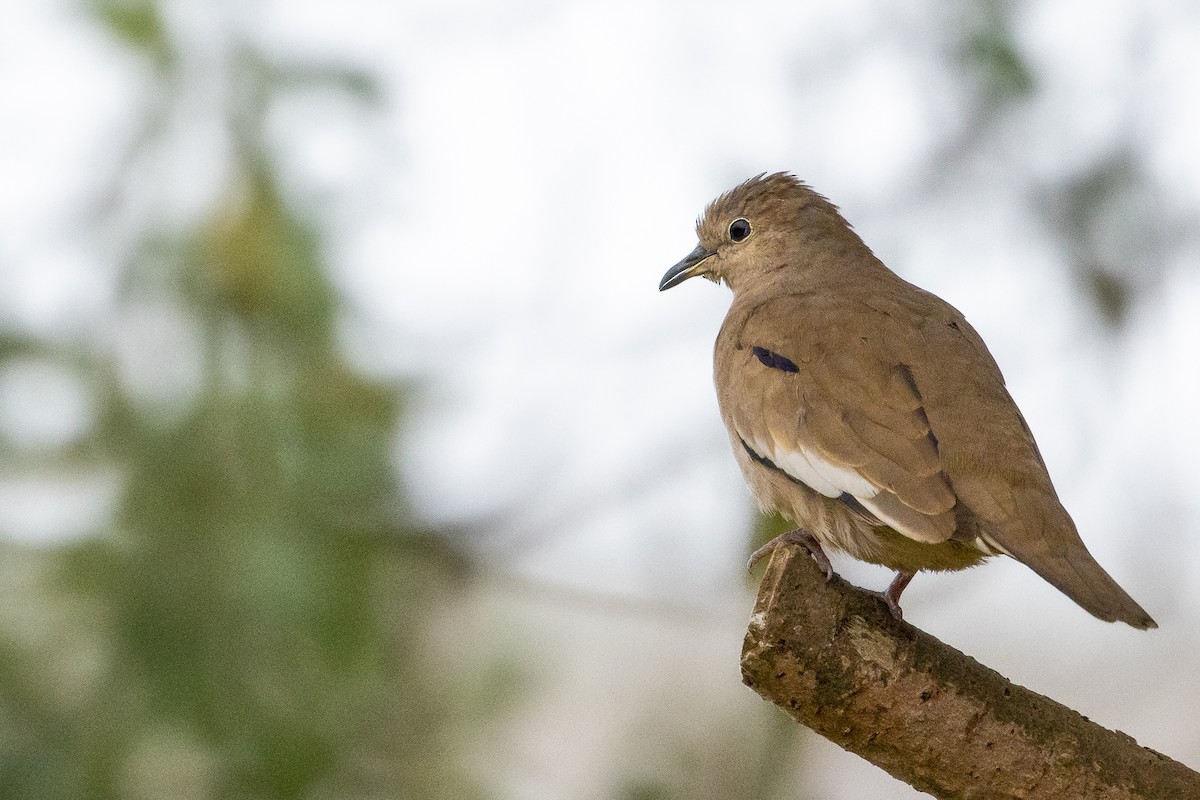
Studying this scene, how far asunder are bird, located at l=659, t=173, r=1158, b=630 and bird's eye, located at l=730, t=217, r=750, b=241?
3.22 ft

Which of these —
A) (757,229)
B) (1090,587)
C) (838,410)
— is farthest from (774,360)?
(757,229)

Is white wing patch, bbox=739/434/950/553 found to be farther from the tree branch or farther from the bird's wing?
the tree branch

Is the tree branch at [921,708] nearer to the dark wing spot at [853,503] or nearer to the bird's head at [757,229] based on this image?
the dark wing spot at [853,503]

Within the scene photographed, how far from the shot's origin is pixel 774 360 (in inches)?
178

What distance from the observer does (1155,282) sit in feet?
22.6

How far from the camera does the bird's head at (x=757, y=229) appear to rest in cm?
593

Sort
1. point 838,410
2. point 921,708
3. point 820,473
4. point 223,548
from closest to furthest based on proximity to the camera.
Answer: point 921,708 → point 820,473 → point 838,410 → point 223,548

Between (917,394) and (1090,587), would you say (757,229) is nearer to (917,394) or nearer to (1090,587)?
(917,394)

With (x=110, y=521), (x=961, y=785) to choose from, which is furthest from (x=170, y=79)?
(x=961, y=785)

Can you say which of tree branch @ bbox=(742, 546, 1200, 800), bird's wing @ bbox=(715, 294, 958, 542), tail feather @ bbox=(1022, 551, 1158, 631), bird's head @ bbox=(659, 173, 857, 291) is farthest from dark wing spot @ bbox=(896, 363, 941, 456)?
bird's head @ bbox=(659, 173, 857, 291)

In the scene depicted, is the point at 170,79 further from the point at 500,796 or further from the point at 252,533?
the point at 500,796

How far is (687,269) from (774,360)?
5.96ft

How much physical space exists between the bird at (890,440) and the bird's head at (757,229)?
0.79 m

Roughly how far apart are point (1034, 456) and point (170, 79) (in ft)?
13.1
